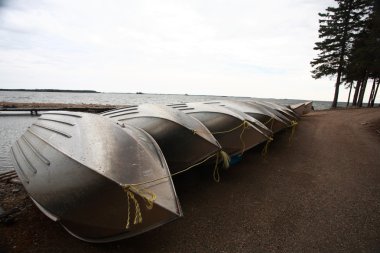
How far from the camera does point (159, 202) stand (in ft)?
9.56

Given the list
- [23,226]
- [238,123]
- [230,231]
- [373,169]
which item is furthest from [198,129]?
[373,169]

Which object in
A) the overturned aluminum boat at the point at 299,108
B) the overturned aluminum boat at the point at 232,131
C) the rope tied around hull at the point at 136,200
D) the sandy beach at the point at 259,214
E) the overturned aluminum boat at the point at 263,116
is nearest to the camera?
the rope tied around hull at the point at 136,200

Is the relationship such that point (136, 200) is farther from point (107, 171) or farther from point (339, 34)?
point (339, 34)

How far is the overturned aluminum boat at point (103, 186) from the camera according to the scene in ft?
9.30

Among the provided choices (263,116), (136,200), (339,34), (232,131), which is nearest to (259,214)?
(232,131)

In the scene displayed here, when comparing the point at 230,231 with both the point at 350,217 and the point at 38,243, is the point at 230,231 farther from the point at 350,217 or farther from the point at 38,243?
the point at 38,243

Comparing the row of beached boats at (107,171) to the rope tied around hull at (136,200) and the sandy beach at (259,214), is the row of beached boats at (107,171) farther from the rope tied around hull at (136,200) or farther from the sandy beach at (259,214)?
the sandy beach at (259,214)

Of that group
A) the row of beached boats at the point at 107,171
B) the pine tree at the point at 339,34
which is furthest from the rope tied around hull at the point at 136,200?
the pine tree at the point at 339,34

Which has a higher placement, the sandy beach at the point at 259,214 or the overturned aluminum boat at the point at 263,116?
the overturned aluminum boat at the point at 263,116

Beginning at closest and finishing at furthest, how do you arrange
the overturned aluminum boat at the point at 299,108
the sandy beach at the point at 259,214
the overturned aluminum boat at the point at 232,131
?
the sandy beach at the point at 259,214, the overturned aluminum boat at the point at 232,131, the overturned aluminum boat at the point at 299,108

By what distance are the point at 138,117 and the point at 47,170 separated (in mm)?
2420

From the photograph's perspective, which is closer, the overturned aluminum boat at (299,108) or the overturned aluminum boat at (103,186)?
the overturned aluminum boat at (103,186)

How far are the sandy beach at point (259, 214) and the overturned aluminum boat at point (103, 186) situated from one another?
565 mm

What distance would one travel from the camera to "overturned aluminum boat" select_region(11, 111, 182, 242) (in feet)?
9.30
